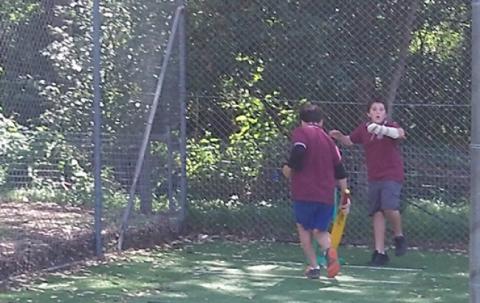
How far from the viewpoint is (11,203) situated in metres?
9.25

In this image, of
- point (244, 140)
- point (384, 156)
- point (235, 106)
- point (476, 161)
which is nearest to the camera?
point (476, 161)

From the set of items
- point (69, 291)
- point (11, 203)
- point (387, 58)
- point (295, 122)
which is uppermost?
point (387, 58)

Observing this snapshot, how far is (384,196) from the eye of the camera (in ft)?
30.8

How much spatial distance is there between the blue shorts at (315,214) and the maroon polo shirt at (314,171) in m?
0.06

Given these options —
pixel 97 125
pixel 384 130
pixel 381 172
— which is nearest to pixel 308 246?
pixel 381 172

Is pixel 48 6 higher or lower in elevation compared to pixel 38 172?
higher

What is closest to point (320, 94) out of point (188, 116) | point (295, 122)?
point (295, 122)

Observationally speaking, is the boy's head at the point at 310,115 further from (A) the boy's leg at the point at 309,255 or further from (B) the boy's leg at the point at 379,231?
(B) the boy's leg at the point at 379,231

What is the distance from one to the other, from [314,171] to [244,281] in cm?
109

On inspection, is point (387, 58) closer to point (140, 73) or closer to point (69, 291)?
point (140, 73)

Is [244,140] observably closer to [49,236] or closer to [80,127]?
[80,127]

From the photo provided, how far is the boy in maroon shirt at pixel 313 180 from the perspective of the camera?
335 inches

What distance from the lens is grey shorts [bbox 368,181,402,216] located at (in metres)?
9.38

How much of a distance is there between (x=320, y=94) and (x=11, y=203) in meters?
3.62
